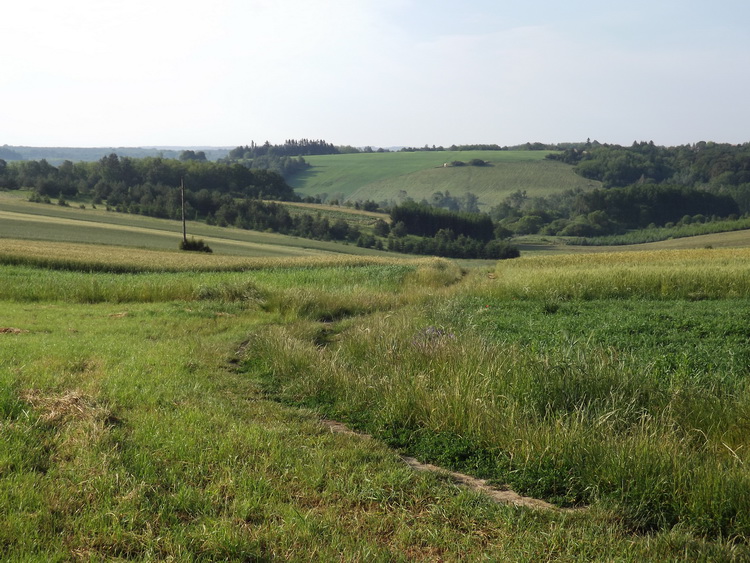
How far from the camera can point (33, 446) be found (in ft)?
19.5

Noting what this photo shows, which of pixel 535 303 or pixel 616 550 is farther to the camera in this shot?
pixel 535 303

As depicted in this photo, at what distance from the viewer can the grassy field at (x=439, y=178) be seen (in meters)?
159

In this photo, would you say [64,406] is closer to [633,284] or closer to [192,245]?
[633,284]

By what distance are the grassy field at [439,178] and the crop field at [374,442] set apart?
145 metres

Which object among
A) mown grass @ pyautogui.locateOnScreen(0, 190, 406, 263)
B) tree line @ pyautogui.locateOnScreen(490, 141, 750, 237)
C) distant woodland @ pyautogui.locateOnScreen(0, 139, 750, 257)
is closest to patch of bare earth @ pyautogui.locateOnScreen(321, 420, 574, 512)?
mown grass @ pyautogui.locateOnScreen(0, 190, 406, 263)

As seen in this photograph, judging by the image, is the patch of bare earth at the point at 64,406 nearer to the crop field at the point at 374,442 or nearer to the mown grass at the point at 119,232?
the crop field at the point at 374,442

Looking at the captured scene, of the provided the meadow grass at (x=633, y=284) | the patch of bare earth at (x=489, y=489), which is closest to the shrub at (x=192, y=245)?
the meadow grass at (x=633, y=284)

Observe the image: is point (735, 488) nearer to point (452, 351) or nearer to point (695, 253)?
point (452, 351)

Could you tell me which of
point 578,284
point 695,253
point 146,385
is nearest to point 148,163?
point 695,253

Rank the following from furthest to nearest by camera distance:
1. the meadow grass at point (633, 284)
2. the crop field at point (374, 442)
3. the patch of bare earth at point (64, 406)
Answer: the meadow grass at point (633, 284)
the patch of bare earth at point (64, 406)
the crop field at point (374, 442)

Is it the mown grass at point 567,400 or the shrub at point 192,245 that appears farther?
the shrub at point 192,245

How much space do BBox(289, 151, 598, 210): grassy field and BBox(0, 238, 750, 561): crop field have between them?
475ft

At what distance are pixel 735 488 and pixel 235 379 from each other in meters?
6.80

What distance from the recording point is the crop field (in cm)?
483
